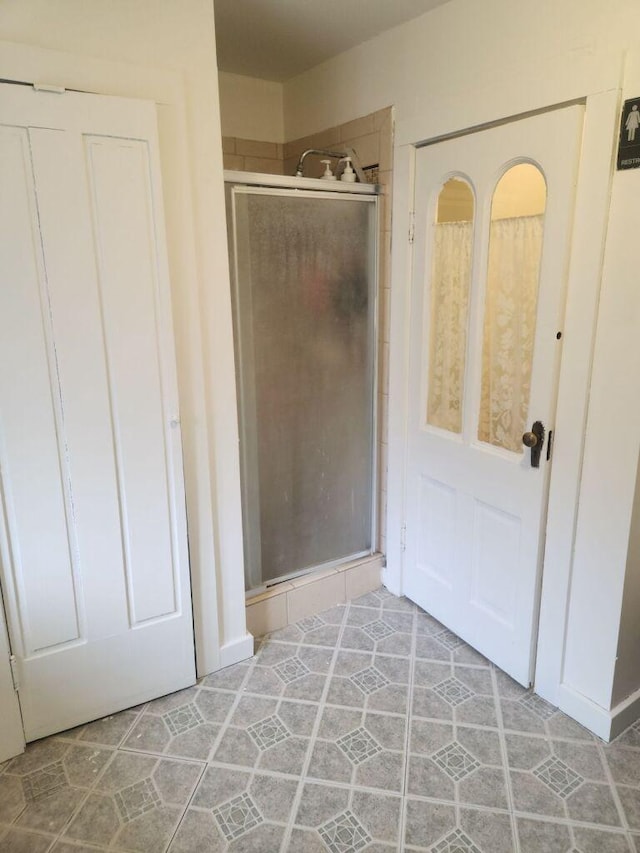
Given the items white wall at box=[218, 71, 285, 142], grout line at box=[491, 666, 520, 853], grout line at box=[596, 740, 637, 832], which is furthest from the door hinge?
white wall at box=[218, 71, 285, 142]

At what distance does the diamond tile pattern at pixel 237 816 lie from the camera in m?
1.54

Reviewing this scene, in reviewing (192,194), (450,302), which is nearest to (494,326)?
(450,302)

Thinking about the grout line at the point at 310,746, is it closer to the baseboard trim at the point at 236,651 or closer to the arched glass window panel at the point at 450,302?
the baseboard trim at the point at 236,651

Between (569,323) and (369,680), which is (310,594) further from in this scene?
(569,323)

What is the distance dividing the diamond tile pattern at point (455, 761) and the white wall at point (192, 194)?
82cm

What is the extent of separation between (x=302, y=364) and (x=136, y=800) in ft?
5.07

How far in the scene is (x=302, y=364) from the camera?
230 cm

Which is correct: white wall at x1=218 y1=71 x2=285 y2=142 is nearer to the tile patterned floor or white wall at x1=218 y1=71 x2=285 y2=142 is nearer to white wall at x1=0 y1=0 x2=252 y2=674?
white wall at x1=0 y1=0 x2=252 y2=674

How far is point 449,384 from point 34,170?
154 cm

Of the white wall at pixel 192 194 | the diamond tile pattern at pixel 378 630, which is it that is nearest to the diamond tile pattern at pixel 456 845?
the diamond tile pattern at pixel 378 630

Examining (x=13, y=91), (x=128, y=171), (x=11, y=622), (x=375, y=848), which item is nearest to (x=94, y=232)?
(x=128, y=171)

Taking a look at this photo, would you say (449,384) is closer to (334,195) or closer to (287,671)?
(334,195)

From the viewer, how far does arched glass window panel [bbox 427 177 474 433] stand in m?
2.06

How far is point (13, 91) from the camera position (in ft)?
4.83
